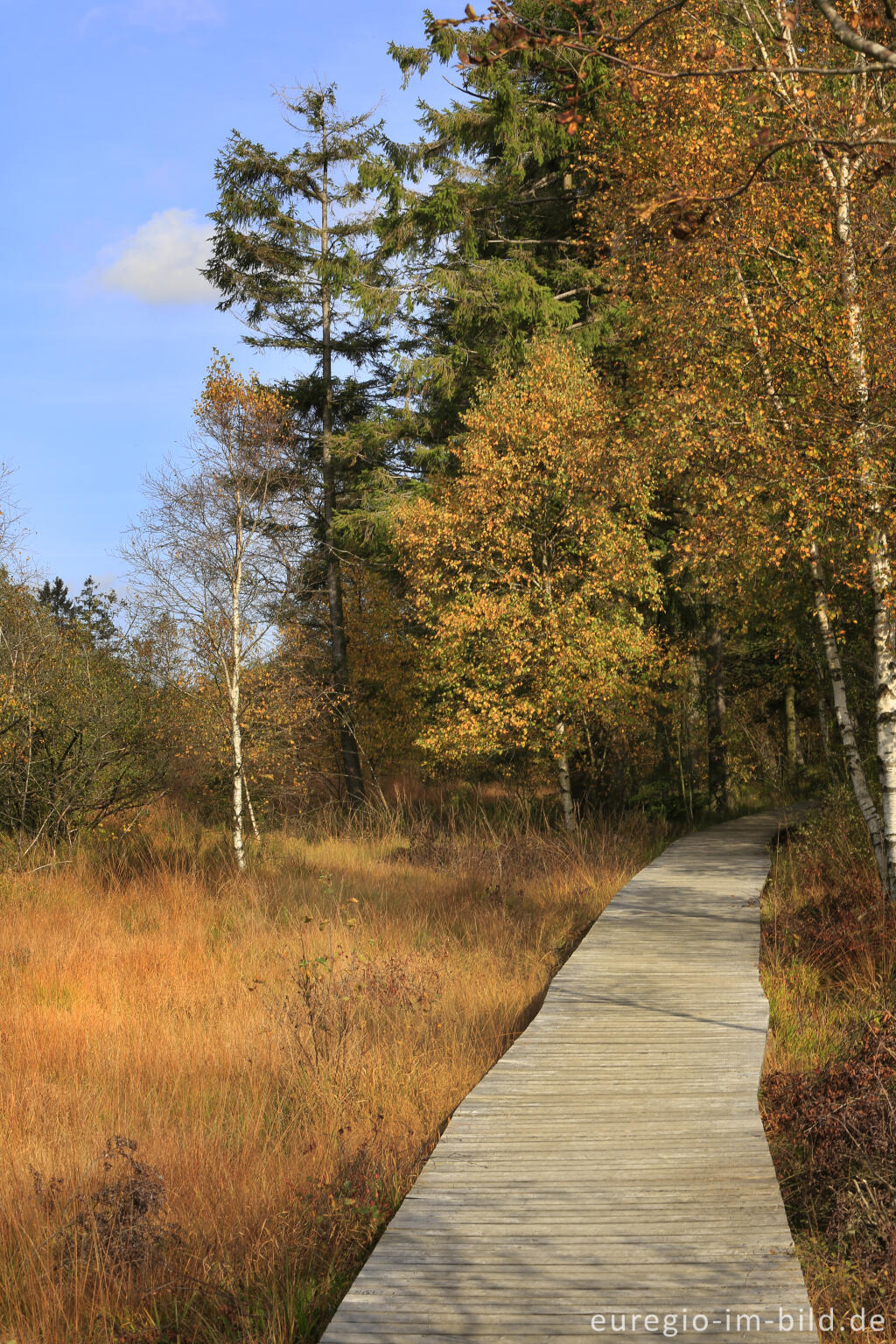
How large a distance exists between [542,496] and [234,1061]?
11.5 meters

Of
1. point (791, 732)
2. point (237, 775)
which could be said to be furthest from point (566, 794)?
point (791, 732)

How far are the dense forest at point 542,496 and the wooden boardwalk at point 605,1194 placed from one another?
467 millimetres

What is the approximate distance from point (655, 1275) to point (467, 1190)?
1058mm

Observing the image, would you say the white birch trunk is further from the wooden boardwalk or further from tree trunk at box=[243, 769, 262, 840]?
the wooden boardwalk

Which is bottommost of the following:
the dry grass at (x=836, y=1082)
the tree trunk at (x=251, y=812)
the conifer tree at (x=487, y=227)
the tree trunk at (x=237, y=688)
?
the dry grass at (x=836, y=1082)

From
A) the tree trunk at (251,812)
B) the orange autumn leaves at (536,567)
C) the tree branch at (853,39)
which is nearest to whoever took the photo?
the tree branch at (853,39)

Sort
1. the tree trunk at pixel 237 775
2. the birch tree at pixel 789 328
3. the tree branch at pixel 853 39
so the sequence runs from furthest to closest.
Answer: the tree trunk at pixel 237 775
the birch tree at pixel 789 328
the tree branch at pixel 853 39

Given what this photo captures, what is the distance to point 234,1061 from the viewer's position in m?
6.91

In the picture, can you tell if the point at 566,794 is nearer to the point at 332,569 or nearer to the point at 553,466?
the point at 553,466

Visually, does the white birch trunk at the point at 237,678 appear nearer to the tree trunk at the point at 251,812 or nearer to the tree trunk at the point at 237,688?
the tree trunk at the point at 237,688

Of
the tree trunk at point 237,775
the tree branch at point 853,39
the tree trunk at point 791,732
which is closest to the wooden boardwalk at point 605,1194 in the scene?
the tree branch at point 853,39

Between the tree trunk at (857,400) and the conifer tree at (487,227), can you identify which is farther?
the conifer tree at (487,227)

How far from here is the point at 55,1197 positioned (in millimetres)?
4934

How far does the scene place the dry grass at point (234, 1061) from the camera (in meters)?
4.27
